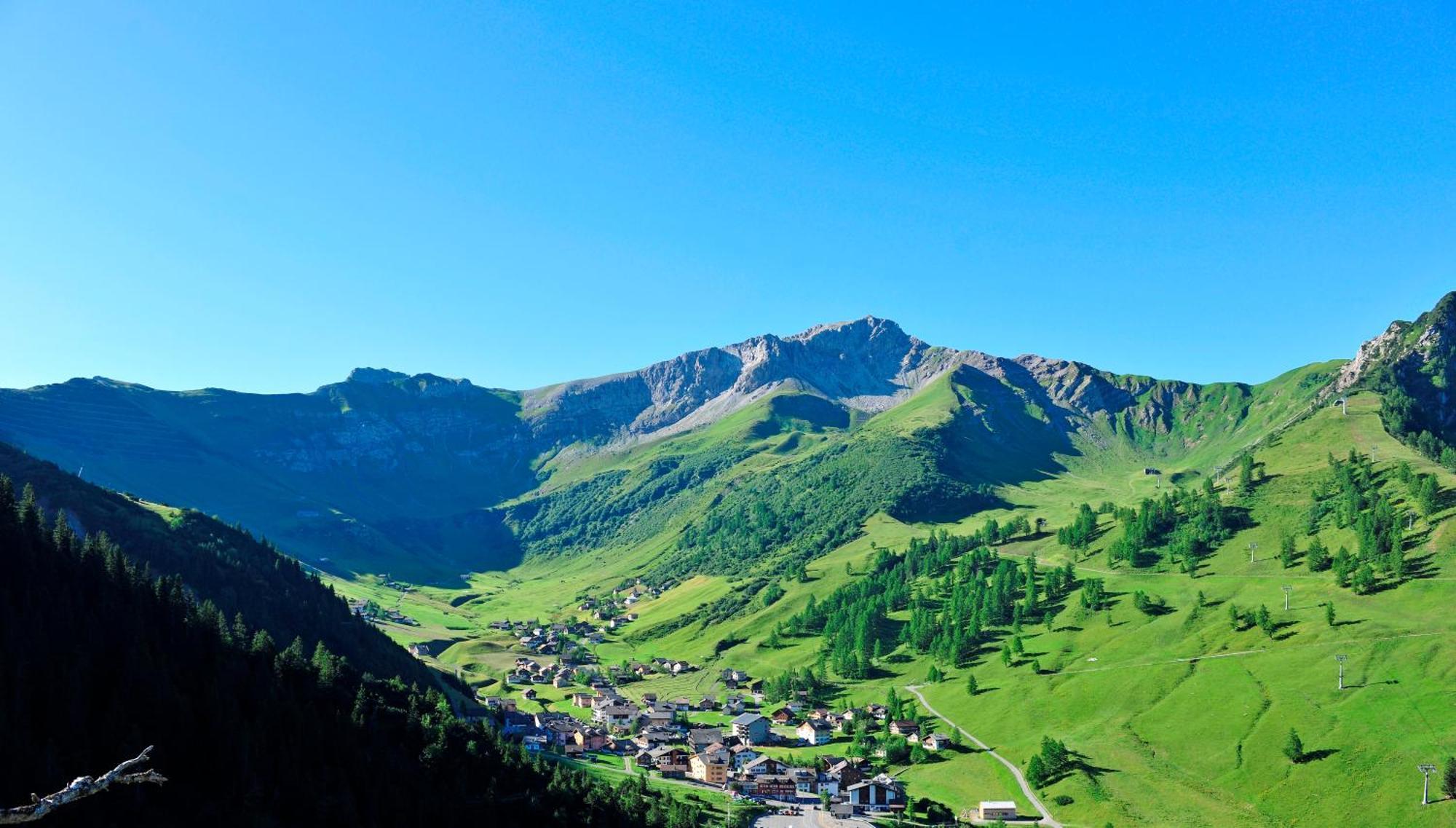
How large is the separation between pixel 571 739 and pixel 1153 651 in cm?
12323

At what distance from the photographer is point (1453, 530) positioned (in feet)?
615

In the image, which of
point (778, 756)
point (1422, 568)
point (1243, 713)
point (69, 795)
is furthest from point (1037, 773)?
point (69, 795)

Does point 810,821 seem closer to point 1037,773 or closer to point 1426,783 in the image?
point 1037,773

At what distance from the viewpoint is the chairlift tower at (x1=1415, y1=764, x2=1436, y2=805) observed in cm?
11200

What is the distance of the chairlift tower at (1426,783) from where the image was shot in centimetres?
11200

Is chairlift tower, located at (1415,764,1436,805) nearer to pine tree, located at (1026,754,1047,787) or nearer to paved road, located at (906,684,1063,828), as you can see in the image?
paved road, located at (906,684,1063,828)

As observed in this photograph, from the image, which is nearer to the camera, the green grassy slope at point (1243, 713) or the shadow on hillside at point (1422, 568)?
the green grassy slope at point (1243, 713)

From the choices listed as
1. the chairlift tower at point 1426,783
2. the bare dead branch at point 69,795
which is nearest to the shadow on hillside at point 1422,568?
the chairlift tower at point 1426,783

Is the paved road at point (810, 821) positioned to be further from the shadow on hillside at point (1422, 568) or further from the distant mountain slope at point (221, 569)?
the shadow on hillside at point (1422, 568)

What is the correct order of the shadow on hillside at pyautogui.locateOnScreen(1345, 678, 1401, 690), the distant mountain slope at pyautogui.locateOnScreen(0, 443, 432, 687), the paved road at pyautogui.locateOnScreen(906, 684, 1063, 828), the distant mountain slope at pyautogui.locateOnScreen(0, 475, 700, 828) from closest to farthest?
the distant mountain slope at pyautogui.locateOnScreen(0, 475, 700, 828) → the paved road at pyautogui.locateOnScreen(906, 684, 1063, 828) → the shadow on hillside at pyautogui.locateOnScreen(1345, 678, 1401, 690) → the distant mountain slope at pyautogui.locateOnScreen(0, 443, 432, 687)

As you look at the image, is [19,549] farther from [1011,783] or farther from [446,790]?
[1011,783]

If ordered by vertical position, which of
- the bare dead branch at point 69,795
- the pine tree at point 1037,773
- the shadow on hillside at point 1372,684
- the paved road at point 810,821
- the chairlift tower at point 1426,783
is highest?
the bare dead branch at point 69,795

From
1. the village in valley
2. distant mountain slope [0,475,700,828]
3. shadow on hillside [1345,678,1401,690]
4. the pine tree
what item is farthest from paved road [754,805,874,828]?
shadow on hillside [1345,678,1401,690]

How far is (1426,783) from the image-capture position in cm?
11244
